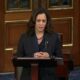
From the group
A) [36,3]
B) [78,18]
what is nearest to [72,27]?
[78,18]

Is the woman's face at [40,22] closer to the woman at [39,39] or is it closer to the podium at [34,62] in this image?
the woman at [39,39]

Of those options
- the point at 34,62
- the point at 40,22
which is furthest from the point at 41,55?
the point at 40,22

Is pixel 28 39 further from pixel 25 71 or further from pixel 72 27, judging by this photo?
pixel 72 27

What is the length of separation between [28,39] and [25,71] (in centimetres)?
35

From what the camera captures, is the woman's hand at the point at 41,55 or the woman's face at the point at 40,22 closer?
the woman's hand at the point at 41,55

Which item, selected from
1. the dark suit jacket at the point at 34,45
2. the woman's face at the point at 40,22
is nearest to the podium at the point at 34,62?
the dark suit jacket at the point at 34,45

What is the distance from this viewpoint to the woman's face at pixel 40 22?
148 inches

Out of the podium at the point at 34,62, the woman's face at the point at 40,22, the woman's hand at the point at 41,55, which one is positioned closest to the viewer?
the podium at the point at 34,62

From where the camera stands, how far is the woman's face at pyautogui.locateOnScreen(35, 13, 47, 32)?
12.3ft

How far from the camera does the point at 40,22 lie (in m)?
3.76

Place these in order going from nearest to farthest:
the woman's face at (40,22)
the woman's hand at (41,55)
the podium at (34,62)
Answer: the podium at (34,62)
the woman's hand at (41,55)
the woman's face at (40,22)

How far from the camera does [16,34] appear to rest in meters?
6.50

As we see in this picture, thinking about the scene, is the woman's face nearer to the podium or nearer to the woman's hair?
the woman's hair

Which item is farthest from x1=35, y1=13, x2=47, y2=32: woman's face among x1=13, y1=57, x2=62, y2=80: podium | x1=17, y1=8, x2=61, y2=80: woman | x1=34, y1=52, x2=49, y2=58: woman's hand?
x1=13, y1=57, x2=62, y2=80: podium
